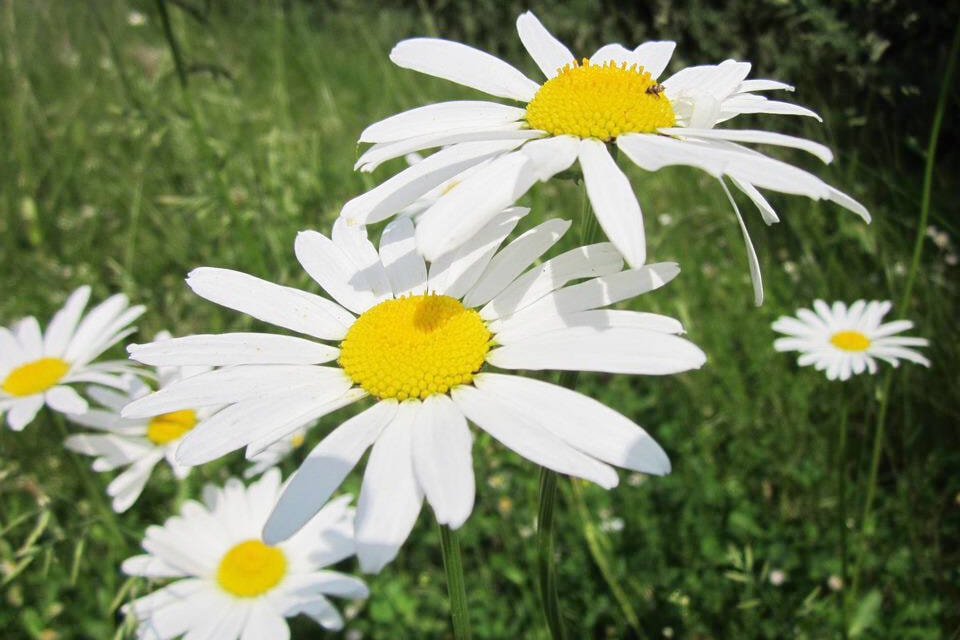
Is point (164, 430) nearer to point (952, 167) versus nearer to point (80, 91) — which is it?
point (952, 167)

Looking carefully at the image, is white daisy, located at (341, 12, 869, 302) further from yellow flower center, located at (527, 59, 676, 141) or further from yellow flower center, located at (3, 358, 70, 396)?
yellow flower center, located at (3, 358, 70, 396)

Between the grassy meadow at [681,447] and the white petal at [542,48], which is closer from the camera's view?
the white petal at [542,48]

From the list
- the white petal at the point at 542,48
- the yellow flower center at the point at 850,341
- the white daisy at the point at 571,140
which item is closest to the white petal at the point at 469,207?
the white daisy at the point at 571,140

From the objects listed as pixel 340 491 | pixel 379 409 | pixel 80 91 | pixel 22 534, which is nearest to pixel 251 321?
pixel 340 491

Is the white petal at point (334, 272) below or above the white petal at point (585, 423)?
above

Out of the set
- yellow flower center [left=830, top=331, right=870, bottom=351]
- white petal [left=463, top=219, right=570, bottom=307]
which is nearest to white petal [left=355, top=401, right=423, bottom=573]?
white petal [left=463, top=219, right=570, bottom=307]

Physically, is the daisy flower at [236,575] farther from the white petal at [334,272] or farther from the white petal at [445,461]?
the white petal at [445,461]
